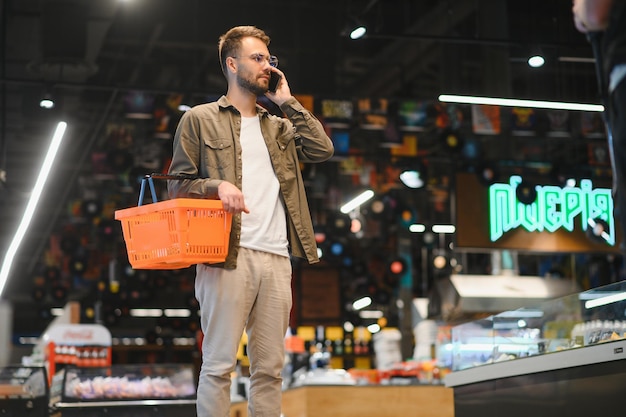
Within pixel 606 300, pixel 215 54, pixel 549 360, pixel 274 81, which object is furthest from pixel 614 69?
pixel 215 54

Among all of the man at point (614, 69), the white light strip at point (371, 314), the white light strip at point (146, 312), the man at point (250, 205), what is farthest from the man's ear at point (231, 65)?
the white light strip at point (371, 314)

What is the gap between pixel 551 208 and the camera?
1303cm

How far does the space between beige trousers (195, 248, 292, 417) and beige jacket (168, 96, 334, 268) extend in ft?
0.27

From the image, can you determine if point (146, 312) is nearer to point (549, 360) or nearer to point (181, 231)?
point (549, 360)

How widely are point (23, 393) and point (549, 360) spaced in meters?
3.36

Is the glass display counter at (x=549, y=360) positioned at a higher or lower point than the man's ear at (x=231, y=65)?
lower

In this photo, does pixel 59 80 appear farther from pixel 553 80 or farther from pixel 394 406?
pixel 553 80

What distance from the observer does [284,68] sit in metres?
14.3

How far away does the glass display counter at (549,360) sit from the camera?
4.98 metres

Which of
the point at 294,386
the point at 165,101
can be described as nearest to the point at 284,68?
the point at 165,101

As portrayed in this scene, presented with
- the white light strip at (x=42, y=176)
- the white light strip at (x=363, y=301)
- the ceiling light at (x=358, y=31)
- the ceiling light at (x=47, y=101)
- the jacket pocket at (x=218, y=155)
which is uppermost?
the ceiling light at (x=358, y=31)

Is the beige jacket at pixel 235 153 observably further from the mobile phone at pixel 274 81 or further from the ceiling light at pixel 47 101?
the ceiling light at pixel 47 101

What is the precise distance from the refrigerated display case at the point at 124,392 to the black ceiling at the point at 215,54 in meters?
4.78

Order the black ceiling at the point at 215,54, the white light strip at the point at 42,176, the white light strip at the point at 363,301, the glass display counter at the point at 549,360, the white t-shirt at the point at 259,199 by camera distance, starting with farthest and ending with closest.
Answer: the white light strip at the point at 363,301, the black ceiling at the point at 215,54, the white light strip at the point at 42,176, the glass display counter at the point at 549,360, the white t-shirt at the point at 259,199
